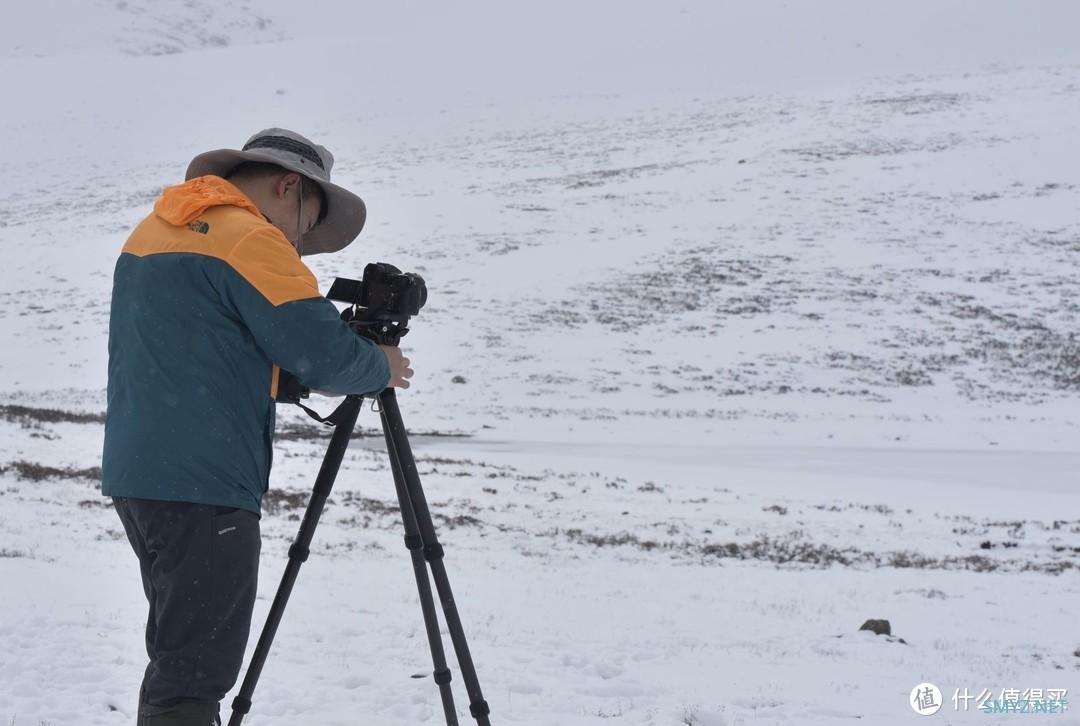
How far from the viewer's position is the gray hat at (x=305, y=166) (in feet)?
10.5

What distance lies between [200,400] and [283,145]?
1.01 metres

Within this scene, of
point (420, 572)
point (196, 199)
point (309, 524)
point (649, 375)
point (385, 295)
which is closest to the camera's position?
point (196, 199)

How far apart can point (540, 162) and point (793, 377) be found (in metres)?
32.2

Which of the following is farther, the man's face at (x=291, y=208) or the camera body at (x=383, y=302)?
the camera body at (x=383, y=302)

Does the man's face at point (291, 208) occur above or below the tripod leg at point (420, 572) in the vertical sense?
above

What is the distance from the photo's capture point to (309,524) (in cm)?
369

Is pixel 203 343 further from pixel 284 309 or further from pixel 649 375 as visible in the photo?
pixel 649 375

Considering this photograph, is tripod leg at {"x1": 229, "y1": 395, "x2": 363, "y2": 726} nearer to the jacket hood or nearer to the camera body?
the camera body

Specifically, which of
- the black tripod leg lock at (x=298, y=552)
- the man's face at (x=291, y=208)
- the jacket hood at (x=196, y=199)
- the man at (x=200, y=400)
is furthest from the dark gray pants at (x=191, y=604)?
the man's face at (x=291, y=208)

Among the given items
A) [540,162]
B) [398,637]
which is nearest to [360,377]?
[398,637]

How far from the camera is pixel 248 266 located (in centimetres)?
284

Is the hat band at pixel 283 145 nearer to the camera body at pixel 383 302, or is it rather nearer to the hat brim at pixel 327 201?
the hat brim at pixel 327 201

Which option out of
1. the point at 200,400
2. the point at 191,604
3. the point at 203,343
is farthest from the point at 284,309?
the point at 191,604

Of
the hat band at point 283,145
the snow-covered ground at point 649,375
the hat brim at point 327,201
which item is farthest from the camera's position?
the snow-covered ground at point 649,375
